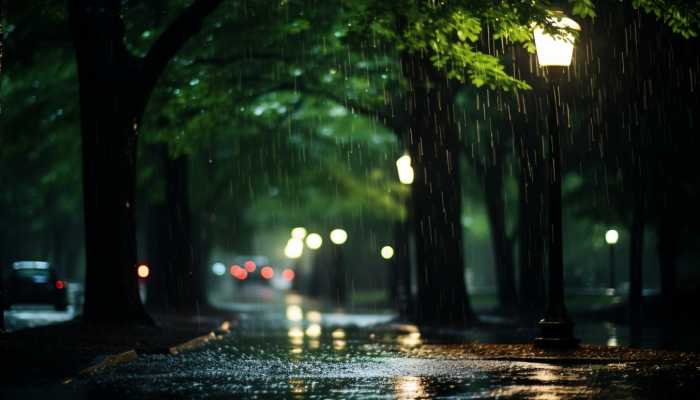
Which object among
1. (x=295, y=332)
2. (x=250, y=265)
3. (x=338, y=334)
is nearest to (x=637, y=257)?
(x=338, y=334)

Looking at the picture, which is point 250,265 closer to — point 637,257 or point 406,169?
point 406,169

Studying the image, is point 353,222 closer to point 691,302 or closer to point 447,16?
point 691,302

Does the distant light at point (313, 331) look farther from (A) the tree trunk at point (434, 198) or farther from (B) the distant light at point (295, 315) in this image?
(B) the distant light at point (295, 315)

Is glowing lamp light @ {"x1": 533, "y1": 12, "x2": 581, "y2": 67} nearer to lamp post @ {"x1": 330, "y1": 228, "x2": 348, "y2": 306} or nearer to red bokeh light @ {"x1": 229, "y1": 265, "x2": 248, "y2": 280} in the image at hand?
lamp post @ {"x1": 330, "y1": 228, "x2": 348, "y2": 306}

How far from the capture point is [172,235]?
38.9m

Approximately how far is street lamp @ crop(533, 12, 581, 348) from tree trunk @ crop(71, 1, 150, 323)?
7.84 metres

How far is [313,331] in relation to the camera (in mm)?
30141

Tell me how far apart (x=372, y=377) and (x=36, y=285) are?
2691 cm

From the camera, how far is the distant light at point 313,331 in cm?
2795

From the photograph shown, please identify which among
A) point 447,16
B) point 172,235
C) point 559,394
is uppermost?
point 447,16

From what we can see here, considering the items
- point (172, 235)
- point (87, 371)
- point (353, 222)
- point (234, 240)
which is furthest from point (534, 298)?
point (234, 240)

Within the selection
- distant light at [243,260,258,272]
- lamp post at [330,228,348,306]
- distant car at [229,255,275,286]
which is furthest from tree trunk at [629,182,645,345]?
distant light at [243,260,258,272]

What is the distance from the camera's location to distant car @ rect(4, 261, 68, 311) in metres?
40.0

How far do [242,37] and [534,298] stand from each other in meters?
11.1
